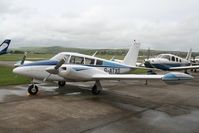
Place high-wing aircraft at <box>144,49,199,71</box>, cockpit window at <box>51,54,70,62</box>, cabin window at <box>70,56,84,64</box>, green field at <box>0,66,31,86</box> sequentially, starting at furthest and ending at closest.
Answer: high-wing aircraft at <box>144,49,199,71</box> < green field at <box>0,66,31,86</box> < cabin window at <box>70,56,84,64</box> < cockpit window at <box>51,54,70,62</box>

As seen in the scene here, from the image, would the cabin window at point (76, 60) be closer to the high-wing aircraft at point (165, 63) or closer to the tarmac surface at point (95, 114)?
the tarmac surface at point (95, 114)

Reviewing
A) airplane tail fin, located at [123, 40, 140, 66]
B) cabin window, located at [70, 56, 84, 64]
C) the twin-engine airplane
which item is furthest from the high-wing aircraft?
cabin window, located at [70, 56, 84, 64]

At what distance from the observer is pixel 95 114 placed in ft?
30.0

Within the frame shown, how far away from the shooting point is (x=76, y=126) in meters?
7.48

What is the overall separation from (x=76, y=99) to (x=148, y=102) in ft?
11.4

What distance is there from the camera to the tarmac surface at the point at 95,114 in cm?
739

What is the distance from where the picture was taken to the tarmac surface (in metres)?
7.39

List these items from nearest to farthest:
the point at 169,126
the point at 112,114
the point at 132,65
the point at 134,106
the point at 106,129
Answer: the point at 106,129
the point at 169,126
the point at 112,114
the point at 134,106
the point at 132,65

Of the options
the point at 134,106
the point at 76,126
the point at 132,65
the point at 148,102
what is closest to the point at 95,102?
the point at 134,106

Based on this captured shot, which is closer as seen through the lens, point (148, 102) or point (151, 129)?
point (151, 129)

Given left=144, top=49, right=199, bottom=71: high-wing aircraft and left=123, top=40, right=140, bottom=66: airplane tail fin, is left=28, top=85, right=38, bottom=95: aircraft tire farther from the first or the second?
left=144, top=49, right=199, bottom=71: high-wing aircraft

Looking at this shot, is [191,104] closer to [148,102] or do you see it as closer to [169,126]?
[148,102]

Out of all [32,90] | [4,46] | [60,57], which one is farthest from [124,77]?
[4,46]

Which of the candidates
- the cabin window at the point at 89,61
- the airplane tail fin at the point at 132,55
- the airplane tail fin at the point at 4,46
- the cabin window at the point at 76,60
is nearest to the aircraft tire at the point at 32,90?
the cabin window at the point at 76,60
